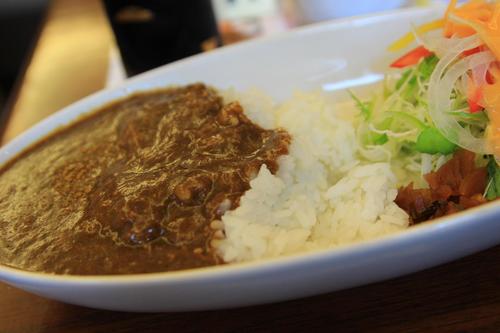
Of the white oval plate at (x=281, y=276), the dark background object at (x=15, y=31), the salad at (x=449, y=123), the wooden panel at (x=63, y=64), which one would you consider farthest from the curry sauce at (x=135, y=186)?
the dark background object at (x=15, y=31)

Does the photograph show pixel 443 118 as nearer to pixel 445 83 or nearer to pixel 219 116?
pixel 445 83

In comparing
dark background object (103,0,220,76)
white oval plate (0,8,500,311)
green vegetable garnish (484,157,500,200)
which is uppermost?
dark background object (103,0,220,76)

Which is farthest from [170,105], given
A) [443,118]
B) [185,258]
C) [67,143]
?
[443,118]

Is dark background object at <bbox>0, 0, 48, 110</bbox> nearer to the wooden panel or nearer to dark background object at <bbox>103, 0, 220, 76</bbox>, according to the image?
the wooden panel

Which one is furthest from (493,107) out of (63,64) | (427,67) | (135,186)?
(63,64)

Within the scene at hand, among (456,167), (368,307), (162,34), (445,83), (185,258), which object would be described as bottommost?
(368,307)

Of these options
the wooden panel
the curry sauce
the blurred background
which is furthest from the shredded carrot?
the wooden panel

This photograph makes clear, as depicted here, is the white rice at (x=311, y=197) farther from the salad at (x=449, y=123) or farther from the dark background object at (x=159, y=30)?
the dark background object at (x=159, y=30)
